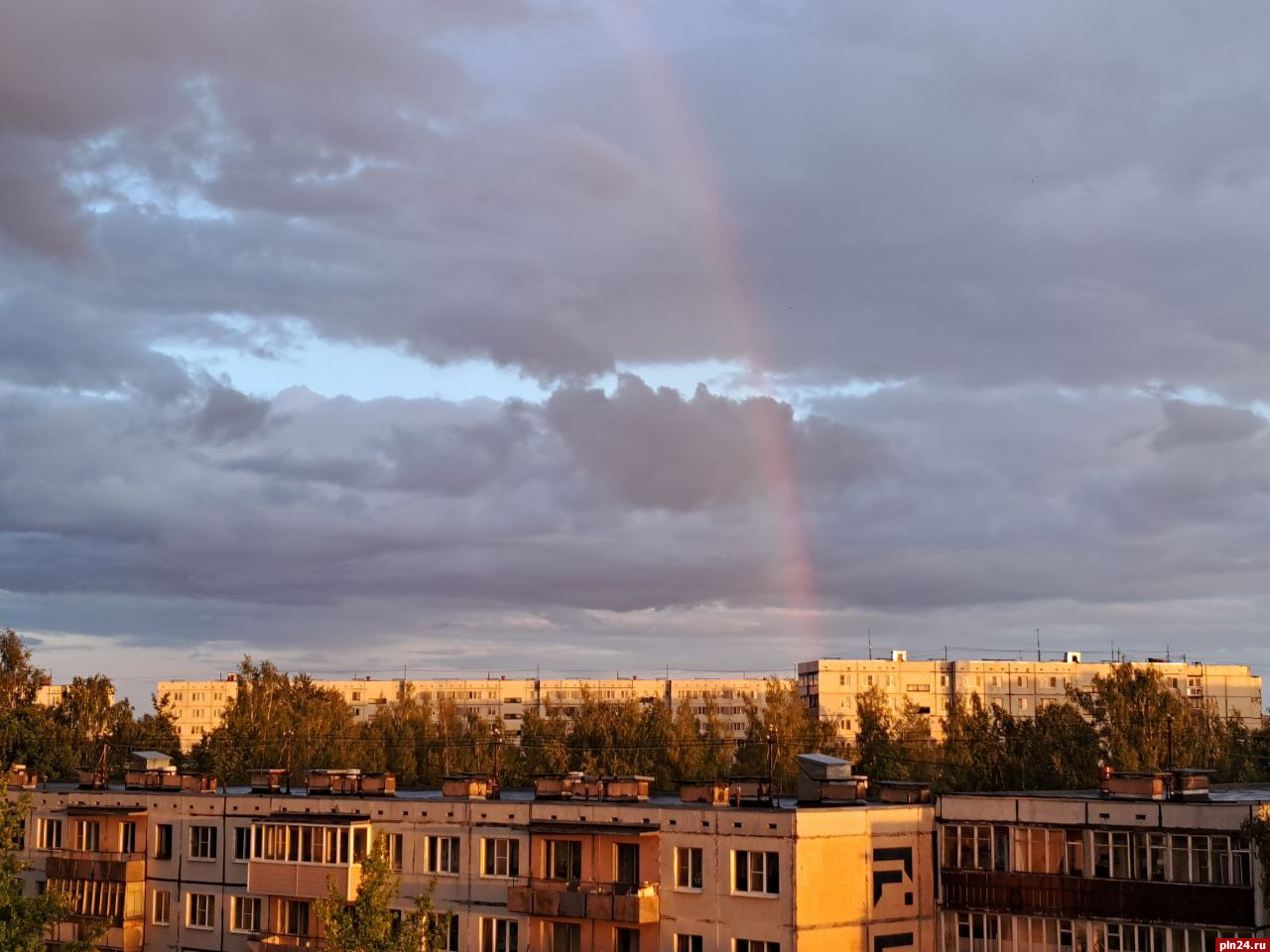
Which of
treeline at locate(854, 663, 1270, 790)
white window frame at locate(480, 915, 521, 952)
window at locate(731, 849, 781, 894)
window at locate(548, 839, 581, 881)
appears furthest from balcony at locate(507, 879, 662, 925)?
treeline at locate(854, 663, 1270, 790)

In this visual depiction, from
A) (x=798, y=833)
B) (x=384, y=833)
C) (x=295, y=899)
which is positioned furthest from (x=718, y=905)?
(x=295, y=899)

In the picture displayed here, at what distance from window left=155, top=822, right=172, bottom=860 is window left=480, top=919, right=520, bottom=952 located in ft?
74.2

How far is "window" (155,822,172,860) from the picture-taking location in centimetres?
8050

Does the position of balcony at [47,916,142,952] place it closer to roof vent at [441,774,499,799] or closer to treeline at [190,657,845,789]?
roof vent at [441,774,499,799]

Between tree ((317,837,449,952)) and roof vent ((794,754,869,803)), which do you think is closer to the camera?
tree ((317,837,449,952))

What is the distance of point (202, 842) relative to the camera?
3110 inches

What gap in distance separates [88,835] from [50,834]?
14.0 ft

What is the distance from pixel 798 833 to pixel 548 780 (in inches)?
613

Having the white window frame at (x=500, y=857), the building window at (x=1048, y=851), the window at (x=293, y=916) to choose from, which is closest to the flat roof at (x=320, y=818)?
the window at (x=293, y=916)

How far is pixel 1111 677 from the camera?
136000mm

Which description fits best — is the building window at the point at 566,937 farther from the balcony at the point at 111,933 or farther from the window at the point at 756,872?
the balcony at the point at 111,933

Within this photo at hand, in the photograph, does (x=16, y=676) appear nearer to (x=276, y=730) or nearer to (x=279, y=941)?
(x=276, y=730)

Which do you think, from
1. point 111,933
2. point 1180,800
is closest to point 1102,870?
point 1180,800

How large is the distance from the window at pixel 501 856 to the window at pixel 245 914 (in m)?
15.2
